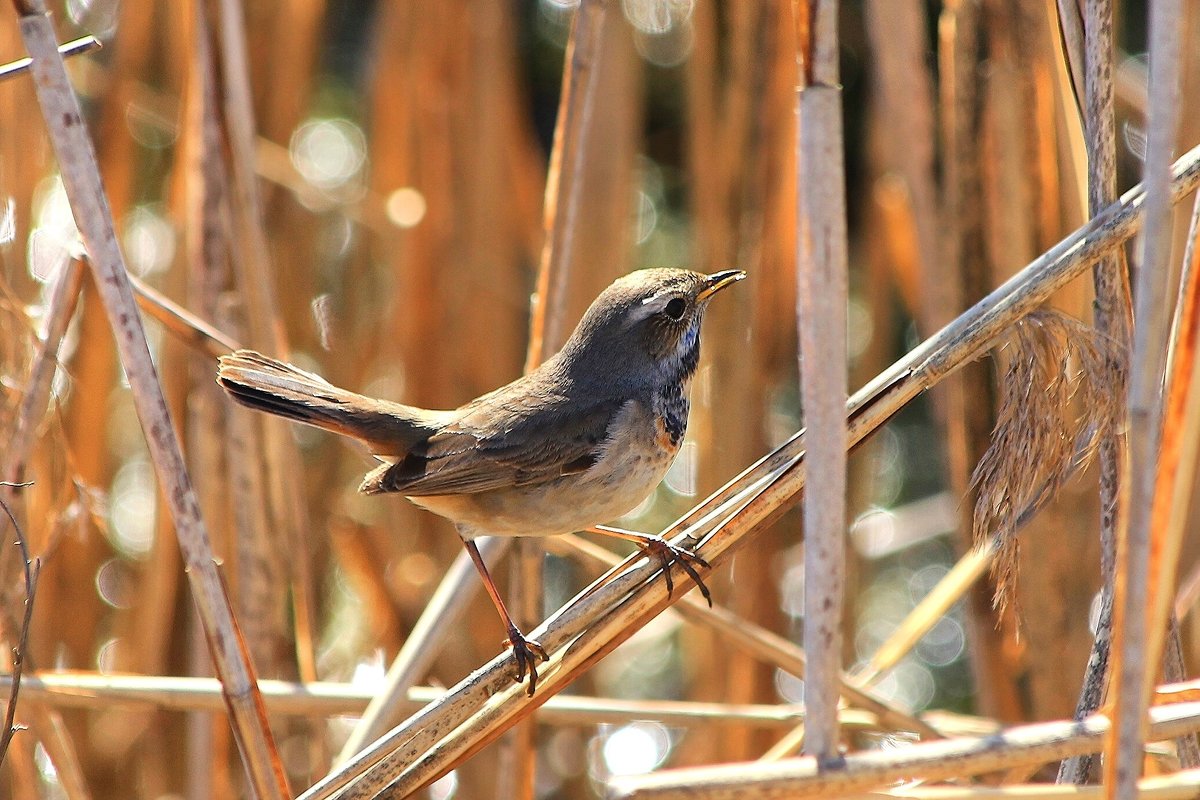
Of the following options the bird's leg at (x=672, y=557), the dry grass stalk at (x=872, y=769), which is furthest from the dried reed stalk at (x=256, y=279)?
the dry grass stalk at (x=872, y=769)

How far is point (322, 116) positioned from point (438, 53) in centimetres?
188

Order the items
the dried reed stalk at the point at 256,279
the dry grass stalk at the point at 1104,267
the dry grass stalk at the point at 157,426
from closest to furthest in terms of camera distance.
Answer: the dry grass stalk at the point at 157,426 → the dry grass stalk at the point at 1104,267 → the dried reed stalk at the point at 256,279

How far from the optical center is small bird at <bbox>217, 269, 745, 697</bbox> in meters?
2.81

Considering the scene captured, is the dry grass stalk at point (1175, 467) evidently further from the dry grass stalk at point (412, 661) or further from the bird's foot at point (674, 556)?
the dry grass stalk at point (412, 661)

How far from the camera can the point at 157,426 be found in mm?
2068

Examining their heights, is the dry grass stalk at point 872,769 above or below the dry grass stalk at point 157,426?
below

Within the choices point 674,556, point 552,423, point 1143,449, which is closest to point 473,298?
point 552,423

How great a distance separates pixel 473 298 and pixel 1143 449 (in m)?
3.12

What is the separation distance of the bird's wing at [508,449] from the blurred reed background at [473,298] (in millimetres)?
230

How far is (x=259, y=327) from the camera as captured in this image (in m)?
3.08

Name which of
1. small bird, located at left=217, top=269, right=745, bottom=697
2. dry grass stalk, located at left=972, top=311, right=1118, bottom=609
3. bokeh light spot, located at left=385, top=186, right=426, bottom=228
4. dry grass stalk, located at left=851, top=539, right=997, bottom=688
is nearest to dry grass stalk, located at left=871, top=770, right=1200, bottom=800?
dry grass stalk, located at left=972, top=311, right=1118, bottom=609

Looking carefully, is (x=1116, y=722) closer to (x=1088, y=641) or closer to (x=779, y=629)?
(x=1088, y=641)

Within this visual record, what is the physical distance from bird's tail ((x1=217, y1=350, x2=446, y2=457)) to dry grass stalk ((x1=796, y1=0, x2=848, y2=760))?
56.9 inches

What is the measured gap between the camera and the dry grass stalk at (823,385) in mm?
1657
